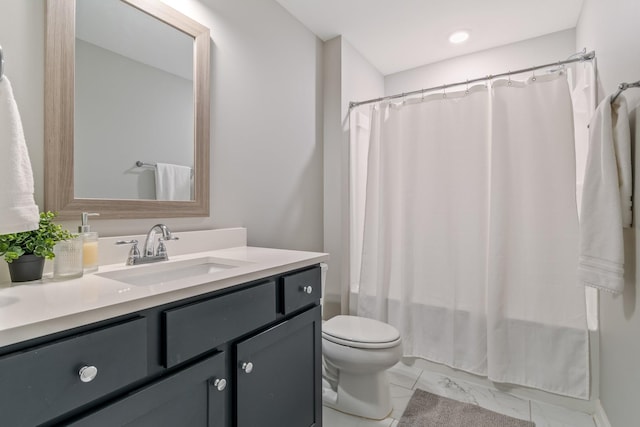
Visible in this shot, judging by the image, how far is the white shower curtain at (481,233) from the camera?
65.8 inches

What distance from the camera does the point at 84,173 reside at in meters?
1.09

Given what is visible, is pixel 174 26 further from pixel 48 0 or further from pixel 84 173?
pixel 84 173

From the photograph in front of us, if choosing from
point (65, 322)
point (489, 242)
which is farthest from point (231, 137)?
point (489, 242)

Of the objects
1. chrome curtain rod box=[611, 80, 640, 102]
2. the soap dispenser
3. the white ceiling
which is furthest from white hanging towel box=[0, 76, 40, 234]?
chrome curtain rod box=[611, 80, 640, 102]

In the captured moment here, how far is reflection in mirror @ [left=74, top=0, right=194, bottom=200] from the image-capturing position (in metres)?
1.09

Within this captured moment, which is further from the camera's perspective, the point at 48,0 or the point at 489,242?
the point at 489,242

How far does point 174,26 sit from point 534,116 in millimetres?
1908

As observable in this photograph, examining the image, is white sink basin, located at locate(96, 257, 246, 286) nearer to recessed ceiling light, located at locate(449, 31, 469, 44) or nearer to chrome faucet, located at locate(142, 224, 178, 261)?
chrome faucet, located at locate(142, 224, 178, 261)

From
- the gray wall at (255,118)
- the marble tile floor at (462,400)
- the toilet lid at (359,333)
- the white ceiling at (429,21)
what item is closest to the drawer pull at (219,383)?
the gray wall at (255,118)

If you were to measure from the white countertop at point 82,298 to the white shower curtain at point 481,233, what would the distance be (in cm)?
129

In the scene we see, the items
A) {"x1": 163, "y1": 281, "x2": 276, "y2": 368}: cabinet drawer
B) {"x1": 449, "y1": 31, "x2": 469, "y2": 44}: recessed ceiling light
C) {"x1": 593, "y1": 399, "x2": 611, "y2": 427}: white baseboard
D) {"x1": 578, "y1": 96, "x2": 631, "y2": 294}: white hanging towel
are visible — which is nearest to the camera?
{"x1": 163, "y1": 281, "x2": 276, "y2": 368}: cabinet drawer

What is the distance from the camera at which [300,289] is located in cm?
119

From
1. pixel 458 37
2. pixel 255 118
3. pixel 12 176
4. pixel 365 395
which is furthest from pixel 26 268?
pixel 458 37

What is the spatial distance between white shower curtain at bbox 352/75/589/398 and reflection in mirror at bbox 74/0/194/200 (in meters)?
1.34
